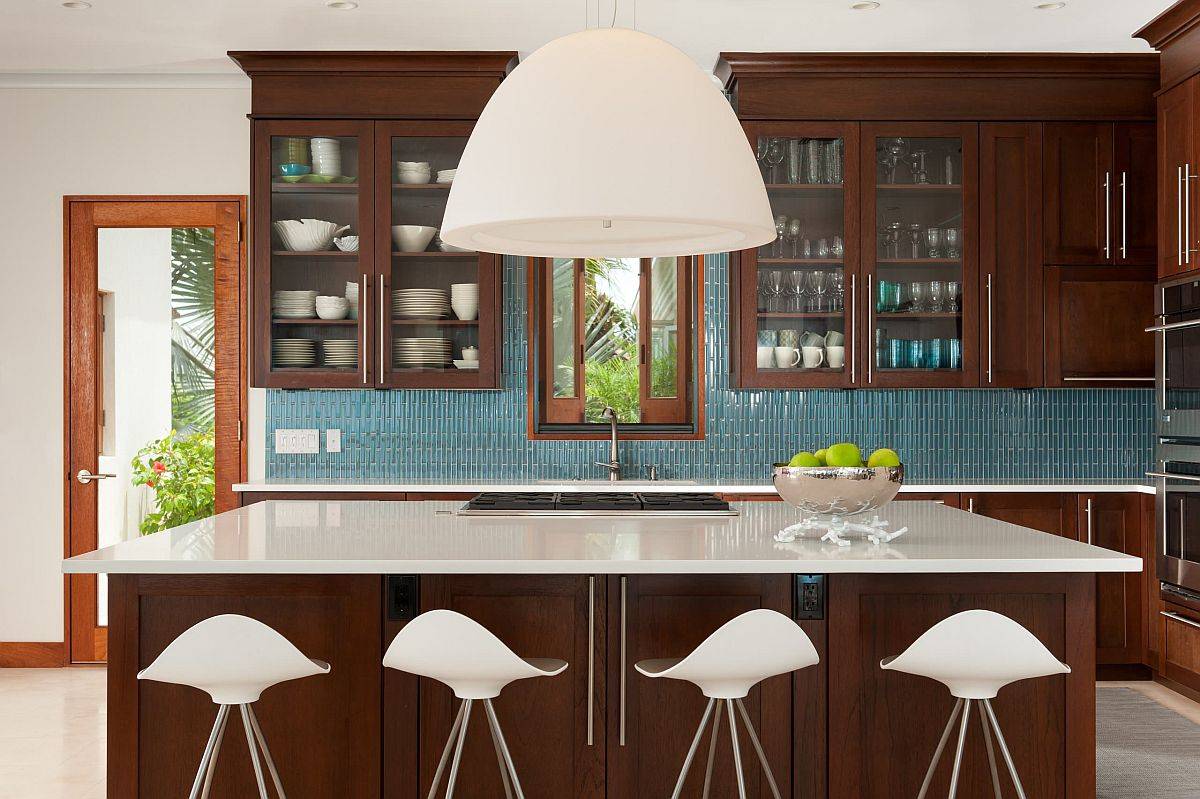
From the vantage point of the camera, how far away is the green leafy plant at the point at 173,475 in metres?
4.63

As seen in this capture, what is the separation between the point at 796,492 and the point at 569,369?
2.50 meters

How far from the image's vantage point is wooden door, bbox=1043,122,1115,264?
14.1 feet

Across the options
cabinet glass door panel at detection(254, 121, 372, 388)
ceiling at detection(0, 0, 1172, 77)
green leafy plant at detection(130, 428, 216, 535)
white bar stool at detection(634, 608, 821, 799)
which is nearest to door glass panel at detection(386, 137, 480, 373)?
cabinet glass door panel at detection(254, 121, 372, 388)

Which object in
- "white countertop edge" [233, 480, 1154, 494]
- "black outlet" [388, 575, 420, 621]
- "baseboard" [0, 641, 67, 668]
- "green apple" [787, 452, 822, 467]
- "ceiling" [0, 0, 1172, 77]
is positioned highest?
"ceiling" [0, 0, 1172, 77]

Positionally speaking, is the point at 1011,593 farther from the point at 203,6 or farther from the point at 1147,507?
the point at 203,6

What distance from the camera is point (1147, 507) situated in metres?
4.17

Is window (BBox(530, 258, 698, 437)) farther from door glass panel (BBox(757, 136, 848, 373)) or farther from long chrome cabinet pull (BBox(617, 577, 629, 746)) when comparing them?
long chrome cabinet pull (BBox(617, 577, 629, 746))

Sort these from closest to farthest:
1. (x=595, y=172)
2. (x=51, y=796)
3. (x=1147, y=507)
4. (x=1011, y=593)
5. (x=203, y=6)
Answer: (x=595, y=172) < (x=1011, y=593) < (x=51, y=796) < (x=203, y=6) < (x=1147, y=507)

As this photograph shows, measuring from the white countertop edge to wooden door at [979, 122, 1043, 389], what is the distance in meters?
0.46

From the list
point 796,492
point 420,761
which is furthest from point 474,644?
point 796,492

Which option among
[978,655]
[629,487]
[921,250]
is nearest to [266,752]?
[978,655]

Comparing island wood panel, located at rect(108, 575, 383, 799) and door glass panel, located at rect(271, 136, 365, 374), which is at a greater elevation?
door glass panel, located at rect(271, 136, 365, 374)

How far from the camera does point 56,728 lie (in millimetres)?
3680

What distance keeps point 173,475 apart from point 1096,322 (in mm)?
4152
